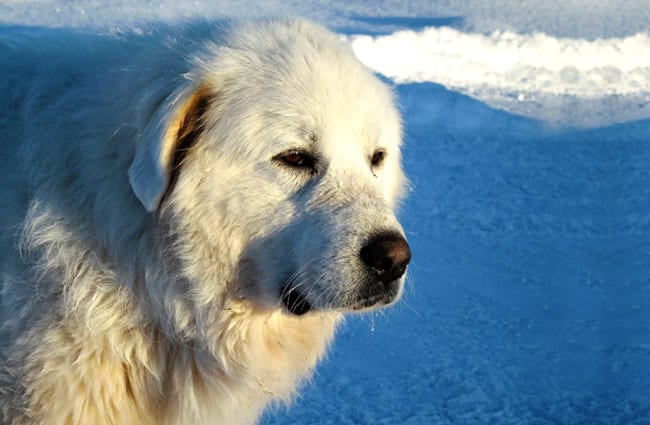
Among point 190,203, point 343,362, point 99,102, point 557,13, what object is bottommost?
point 343,362

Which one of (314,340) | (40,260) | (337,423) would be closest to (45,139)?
(40,260)

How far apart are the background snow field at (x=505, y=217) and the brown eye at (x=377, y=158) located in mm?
747

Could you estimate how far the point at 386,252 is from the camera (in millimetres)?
2602

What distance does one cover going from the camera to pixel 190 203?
2.72 meters

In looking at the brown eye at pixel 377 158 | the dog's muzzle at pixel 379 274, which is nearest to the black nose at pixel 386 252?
the dog's muzzle at pixel 379 274

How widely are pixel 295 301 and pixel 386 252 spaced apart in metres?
0.42

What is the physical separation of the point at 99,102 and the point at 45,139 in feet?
0.75

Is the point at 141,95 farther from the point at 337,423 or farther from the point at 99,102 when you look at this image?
the point at 337,423

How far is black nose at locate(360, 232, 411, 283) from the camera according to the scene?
102 inches

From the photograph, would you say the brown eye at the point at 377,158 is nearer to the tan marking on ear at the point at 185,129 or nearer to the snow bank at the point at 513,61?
the tan marking on ear at the point at 185,129

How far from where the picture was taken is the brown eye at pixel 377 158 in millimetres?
3043

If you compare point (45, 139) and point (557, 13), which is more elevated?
point (45, 139)

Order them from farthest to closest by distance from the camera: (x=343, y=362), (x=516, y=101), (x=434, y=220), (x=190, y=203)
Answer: (x=516, y=101) < (x=434, y=220) < (x=343, y=362) < (x=190, y=203)

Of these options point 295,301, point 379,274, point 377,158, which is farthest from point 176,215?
point 377,158
